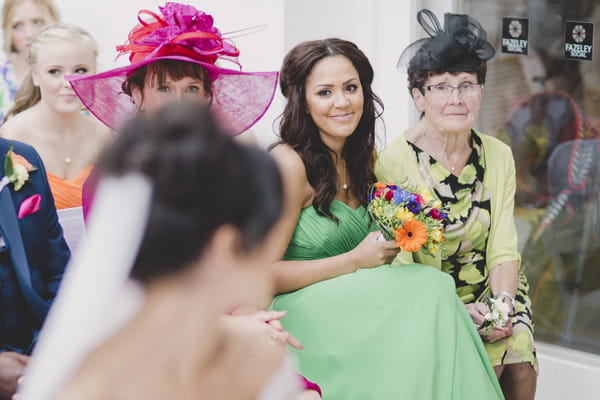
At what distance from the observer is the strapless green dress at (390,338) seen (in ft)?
8.20

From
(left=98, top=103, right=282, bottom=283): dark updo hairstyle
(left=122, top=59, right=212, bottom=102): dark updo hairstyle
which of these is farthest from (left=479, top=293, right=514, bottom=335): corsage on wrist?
(left=98, top=103, right=282, bottom=283): dark updo hairstyle

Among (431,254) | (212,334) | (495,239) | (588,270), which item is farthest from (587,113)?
(212,334)

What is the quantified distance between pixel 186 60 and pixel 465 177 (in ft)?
3.72

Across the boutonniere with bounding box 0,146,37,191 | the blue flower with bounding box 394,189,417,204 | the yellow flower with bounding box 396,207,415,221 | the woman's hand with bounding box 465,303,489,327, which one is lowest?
the woman's hand with bounding box 465,303,489,327

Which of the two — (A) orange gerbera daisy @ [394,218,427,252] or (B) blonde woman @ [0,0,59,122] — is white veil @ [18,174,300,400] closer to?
(A) orange gerbera daisy @ [394,218,427,252]

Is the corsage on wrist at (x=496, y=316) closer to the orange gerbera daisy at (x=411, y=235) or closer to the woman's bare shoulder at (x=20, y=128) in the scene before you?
the orange gerbera daisy at (x=411, y=235)

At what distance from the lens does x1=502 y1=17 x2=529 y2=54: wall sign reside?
3732 millimetres

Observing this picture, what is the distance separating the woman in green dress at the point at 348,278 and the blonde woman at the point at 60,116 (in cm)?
114

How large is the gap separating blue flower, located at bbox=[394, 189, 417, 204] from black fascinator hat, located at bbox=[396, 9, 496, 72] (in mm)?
610

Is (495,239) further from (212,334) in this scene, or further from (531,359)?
(212,334)

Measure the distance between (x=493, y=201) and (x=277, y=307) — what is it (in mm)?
924

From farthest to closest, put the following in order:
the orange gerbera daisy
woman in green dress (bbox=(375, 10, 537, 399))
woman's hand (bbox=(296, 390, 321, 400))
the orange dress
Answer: the orange dress
woman in green dress (bbox=(375, 10, 537, 399))
the orange gerbera daisy
woman's hand (bbox=(296, 390, 321, 400))

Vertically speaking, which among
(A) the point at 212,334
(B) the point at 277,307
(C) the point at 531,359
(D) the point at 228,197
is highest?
(D) the point at 228,197

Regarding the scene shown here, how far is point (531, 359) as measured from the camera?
2916 mm
